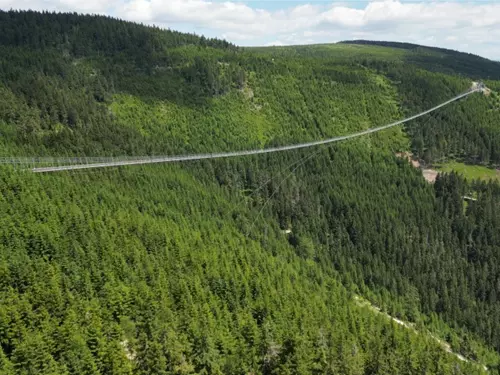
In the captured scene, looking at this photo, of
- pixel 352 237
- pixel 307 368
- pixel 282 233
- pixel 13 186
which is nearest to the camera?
pixel 307 368

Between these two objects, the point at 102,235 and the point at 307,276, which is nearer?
the point at 102,235

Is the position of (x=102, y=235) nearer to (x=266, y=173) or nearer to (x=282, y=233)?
(x=282, y=233)

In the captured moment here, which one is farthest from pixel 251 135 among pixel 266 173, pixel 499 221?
pixel 499 221

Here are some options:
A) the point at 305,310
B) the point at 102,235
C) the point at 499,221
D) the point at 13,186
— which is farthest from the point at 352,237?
the point at 13,186

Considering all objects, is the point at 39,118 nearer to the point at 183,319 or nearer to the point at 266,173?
the point at 266,173

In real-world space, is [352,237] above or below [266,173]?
below

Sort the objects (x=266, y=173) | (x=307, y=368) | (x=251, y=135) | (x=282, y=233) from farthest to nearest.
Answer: (x=251, y=135), (x=266, y=173), (x=282, y=233), (x=307, y=368)

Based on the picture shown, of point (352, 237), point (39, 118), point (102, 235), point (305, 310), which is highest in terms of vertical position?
point (39, 118)
